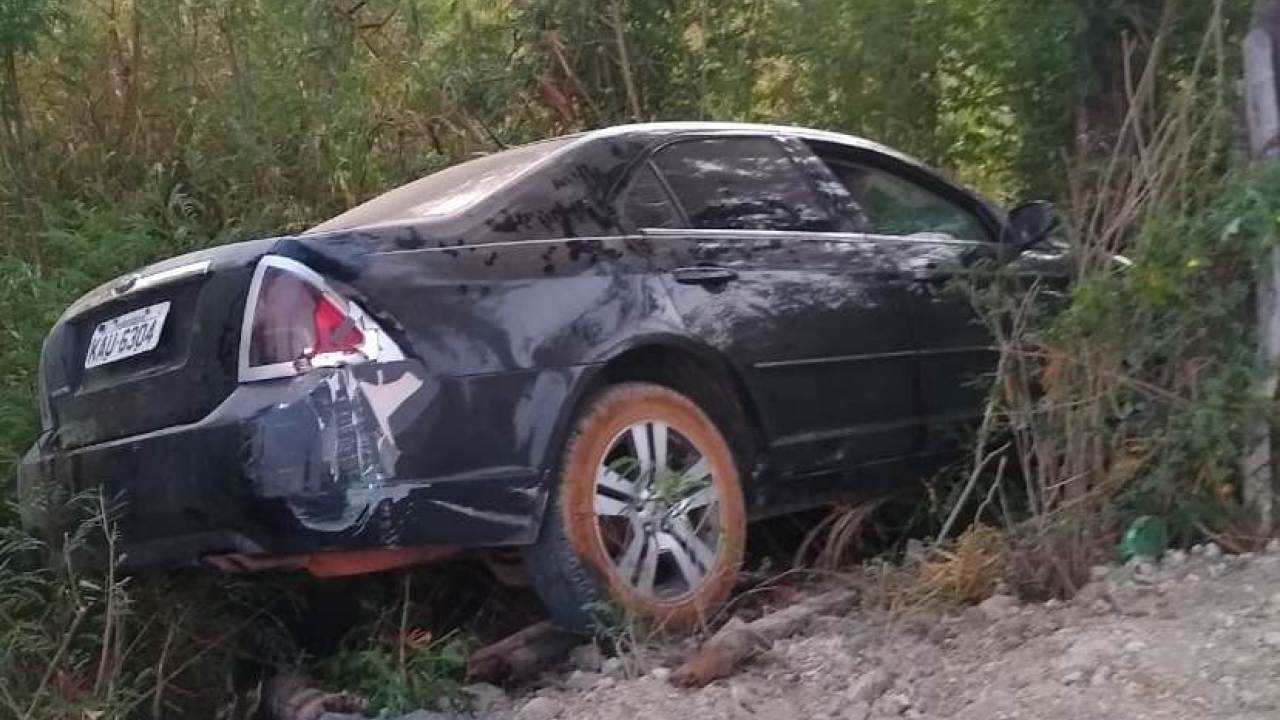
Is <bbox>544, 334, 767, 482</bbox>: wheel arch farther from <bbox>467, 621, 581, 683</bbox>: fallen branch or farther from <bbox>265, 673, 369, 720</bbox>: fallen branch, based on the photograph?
<bbox>265, 673, 369, 720</bbox>: fallen branch

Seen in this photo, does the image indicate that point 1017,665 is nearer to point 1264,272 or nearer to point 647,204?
point 1264,272

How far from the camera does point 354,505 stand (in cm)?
380

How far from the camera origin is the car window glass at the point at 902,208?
5.52 m

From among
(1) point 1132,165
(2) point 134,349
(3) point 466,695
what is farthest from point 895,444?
(2) point 134,349

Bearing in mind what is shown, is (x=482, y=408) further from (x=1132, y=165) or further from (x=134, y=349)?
(x=1132, y=165)

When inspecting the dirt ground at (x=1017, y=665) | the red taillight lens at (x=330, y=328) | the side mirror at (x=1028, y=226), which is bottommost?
the dirt ground at (x=1017, y=665)

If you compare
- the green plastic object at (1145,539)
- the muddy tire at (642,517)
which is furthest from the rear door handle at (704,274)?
the green plastic object at (1145,539)

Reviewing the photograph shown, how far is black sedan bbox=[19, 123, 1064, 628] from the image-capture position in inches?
151

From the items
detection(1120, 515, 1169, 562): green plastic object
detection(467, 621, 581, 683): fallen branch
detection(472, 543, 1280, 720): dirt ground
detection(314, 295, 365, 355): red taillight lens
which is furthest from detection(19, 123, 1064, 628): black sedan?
detection(1120, 515, 1169, 562): green plastic object

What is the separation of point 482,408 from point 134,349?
1.08 m

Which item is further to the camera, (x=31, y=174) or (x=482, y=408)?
(x=31, y=174)

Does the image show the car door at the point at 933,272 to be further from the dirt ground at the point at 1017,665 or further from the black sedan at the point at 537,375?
A: the dirt ground at the point at 1017,665

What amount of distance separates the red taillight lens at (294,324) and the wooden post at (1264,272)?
2.46 meters

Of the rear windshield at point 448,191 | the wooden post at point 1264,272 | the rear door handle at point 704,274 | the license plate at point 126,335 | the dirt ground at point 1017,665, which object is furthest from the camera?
the rear door handle at point 704,274
